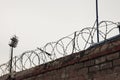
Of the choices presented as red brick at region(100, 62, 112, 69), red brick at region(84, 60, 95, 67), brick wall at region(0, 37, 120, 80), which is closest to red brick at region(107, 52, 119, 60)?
brick wall at region(0, 37, 120, 80)

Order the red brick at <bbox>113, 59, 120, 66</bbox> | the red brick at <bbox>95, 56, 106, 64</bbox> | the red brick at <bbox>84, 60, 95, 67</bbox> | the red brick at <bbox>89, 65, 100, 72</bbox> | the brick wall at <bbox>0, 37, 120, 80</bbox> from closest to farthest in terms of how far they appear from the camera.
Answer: the red brick at <bbox>113, 59, 120, 66</bbox> < the brick wall at <bbox>0, 37, 120, 80</bbox> < the red brick at <bbox>95, 56, 106, 64</bbox> < the red brick at <bbox>89, 65, 100, 72</bbox> < the red brick at <bbox>84, 60, 95, 67</bbox>

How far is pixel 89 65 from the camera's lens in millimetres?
6484

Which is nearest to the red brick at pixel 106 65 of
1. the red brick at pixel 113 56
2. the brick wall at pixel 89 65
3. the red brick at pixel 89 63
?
the brick wall at pixel 89 65

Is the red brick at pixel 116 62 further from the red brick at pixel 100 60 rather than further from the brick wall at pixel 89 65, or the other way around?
the red brick at pixel 100 60

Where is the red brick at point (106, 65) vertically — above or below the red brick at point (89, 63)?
below

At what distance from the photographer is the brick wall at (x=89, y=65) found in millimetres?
5883

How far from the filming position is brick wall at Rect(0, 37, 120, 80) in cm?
588

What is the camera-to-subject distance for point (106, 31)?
6.20 metres

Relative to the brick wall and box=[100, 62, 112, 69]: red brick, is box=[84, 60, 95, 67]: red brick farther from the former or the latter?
box=[100, 62, 112, 69]: red brick

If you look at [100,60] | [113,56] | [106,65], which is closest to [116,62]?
[113,56]

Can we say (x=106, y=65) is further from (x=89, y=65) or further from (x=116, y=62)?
(x=89, y=65)

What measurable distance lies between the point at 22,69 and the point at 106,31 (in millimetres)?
4060

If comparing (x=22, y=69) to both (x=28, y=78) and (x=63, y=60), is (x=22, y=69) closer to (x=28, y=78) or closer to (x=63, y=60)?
(x=28, y=78)

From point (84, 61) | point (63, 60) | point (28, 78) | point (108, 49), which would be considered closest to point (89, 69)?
point (84, 61)
